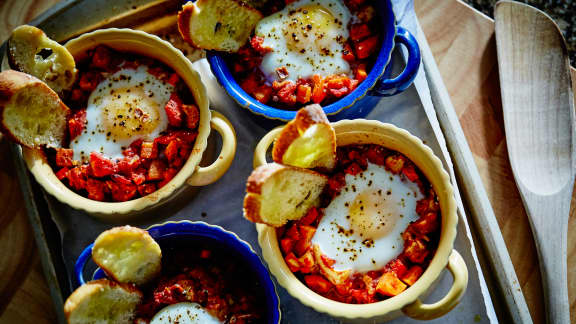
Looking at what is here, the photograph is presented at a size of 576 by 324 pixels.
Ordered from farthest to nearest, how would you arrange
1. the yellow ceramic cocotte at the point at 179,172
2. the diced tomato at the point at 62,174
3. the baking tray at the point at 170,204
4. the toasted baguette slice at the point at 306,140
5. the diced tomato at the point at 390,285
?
the baking tray at the point at 170,204, the diced tomato at the point at 62,174, the yellow ceramic cocotte at the point at 179,172, the diced tomato at the point at 390,285, the toasted baguette slice at the point at 306,140

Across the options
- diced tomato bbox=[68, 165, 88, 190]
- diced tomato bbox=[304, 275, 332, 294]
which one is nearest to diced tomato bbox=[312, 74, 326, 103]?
diced tomato bbox=[304, 275, 332, 294]


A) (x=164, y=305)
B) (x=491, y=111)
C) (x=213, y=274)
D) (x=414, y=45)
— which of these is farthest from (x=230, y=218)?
(x=491, y=111)

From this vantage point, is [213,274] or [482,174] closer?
[213,274]

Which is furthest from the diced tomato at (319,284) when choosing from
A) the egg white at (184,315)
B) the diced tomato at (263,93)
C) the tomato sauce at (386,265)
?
the diced tomato at (263,93)

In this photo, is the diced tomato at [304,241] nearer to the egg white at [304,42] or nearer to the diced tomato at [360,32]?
the egg white at [304,42]

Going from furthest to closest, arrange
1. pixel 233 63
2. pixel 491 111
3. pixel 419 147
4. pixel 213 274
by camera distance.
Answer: pixel 491 111 < pixel 233 63 < pixel 213 274 < pixel 419 147

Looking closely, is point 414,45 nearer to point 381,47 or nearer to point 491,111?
point 381,47
